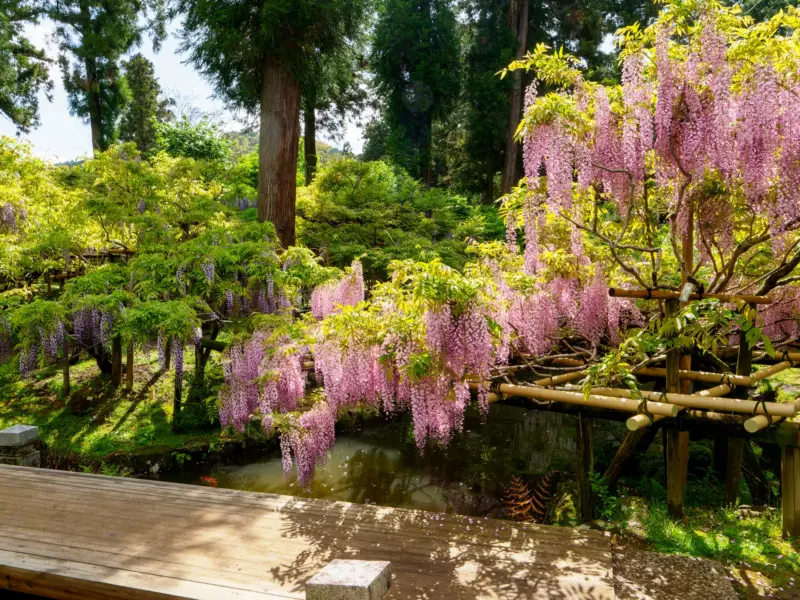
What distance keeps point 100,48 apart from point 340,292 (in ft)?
47.9

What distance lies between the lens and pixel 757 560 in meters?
3.76

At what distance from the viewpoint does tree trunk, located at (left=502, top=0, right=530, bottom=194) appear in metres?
16.2

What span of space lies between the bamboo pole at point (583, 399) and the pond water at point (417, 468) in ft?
7.23

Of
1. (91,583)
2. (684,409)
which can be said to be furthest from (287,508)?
(684,409)

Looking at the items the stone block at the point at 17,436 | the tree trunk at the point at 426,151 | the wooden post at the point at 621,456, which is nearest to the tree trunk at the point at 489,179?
the tree trunk at the point at 426,151

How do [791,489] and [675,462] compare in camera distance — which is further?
[675,462]

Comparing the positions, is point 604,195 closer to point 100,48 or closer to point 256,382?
point 256,382

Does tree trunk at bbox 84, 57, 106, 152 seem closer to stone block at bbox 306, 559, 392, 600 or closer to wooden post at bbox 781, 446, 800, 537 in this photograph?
stone block at bbox 306, 559, 392, 600

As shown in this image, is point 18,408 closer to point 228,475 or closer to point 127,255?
point 127,255

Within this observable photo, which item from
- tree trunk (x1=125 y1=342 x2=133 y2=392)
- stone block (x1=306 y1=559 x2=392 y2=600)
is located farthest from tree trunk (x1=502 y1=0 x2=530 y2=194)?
stone block (x1=306 y1=559 x2=392 y2=600)

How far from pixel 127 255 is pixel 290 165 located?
305 centimetres

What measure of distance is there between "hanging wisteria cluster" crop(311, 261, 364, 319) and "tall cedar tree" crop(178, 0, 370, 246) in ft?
8.12

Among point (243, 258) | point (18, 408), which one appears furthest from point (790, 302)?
point (18, 408)

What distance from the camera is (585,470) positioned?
5.00 meters
